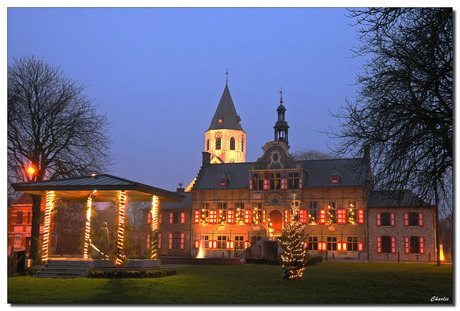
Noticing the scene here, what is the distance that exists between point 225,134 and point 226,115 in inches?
146

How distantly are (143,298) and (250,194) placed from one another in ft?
106

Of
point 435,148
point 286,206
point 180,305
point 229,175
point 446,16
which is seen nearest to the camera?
point 180,305

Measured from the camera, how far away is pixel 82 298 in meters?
12.6

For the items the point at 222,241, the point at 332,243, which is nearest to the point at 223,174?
the point at 222,241

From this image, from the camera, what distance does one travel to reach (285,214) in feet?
142

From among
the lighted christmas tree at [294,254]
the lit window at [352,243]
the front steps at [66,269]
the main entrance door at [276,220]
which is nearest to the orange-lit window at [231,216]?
the main entrance door at [276,220]

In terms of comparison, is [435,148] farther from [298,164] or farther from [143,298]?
[298,164]

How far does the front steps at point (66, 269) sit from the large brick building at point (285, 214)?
21329 mm

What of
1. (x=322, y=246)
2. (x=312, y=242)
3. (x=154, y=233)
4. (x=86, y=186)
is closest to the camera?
(x=86, y=186)

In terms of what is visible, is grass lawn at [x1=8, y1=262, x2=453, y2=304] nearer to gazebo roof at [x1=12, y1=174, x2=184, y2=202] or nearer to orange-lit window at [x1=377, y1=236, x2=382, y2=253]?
gazebo roof at [x1=12, y1=174, x2=184, y2=202]

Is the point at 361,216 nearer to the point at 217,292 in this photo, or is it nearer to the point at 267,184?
the point at 267,184

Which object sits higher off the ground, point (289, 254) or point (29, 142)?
point (29, 142)

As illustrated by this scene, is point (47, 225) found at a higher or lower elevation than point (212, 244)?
higher
